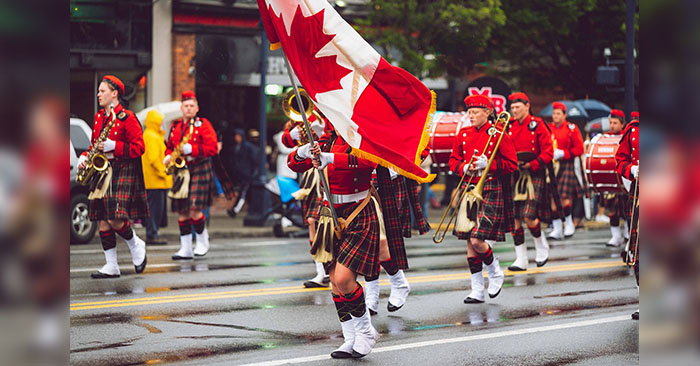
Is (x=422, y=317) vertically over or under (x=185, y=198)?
under

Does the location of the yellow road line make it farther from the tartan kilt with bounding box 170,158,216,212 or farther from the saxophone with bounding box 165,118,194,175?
the saxophone with bounding box 165,118,194,175

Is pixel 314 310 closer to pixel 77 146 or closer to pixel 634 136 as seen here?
pixel 634 136

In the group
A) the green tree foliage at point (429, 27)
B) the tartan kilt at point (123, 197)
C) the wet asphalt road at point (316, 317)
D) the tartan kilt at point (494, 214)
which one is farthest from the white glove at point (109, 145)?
the green tree foliage at point (429, 27)

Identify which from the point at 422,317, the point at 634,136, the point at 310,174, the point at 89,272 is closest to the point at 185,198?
the point at 89,272

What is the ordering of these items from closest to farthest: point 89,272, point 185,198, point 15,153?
1. point 15,153
2. point 89,272
3. point 185,198

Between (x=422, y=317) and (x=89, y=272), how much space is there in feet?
15.1

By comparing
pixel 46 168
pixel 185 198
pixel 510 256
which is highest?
pixel 46 168

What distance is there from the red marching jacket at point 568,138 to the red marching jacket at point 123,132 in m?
7.78

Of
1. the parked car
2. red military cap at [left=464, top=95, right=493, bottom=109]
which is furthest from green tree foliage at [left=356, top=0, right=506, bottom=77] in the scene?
red military cap at [left=464, top=95, right=493, bottom=109]

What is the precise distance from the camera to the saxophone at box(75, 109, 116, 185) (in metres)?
10.3

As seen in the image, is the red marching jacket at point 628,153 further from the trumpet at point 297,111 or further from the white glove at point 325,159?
the white glove at point 325,159

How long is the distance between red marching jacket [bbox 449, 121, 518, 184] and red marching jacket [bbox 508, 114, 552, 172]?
75.7 inches

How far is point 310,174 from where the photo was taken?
10508mm

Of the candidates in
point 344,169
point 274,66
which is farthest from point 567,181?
point 344,169
